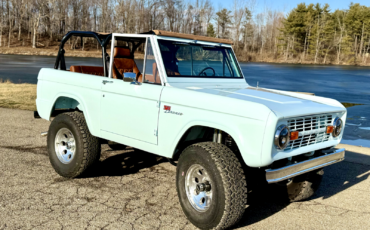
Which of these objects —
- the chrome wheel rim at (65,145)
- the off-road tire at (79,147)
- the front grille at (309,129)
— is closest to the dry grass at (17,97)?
the chrome wheel rim at (65,145)

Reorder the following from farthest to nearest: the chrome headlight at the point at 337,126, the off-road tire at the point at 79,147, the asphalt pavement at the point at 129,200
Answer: the off-road tire at the point at 79,147
the chrome headlight at the point at 337,126
the asphalt pavement at the point at 129,200

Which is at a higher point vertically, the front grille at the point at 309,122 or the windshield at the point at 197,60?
the windshield at the point at 197,60

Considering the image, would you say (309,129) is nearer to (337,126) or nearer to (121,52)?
(337,126)

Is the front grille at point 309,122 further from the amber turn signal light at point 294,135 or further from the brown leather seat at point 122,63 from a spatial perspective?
the brown leather seat at point 122,63

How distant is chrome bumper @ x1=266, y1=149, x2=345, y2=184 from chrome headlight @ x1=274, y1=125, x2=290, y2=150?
245 mm

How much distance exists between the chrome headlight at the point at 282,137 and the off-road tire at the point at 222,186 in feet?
1.42

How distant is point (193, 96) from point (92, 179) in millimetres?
2204

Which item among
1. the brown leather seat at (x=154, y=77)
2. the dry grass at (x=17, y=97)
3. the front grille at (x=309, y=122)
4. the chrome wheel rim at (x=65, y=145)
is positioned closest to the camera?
the front grille at (x=309, y=122)

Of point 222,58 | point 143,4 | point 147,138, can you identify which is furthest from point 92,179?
point 143,4

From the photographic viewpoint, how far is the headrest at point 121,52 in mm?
5223

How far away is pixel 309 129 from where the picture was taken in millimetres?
3758

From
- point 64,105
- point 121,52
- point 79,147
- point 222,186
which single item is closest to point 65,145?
point 79,147

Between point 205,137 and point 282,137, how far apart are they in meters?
1.10

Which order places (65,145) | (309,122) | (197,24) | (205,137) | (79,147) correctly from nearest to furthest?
(309,122) < (205,137) < (79,147) < (65,145) < (197,24)
